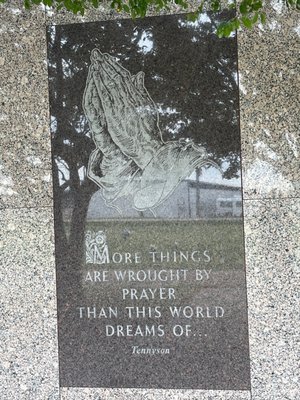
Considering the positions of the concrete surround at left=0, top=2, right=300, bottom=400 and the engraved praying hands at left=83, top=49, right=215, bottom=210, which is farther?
the engraved praying hands at left=83, top=49, right=215, bottom=210

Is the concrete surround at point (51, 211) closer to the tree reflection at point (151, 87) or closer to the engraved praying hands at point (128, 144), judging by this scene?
the tree reflection at point (151, 87)

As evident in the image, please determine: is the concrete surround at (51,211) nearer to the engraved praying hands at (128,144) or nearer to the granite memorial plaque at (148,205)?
the granite memorial plaque at (148,205)

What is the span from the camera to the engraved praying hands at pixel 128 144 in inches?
154

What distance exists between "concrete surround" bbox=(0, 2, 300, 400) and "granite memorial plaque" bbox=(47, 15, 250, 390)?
3.5 inches

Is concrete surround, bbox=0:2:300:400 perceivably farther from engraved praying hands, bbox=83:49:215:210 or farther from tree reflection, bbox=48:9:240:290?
engraved praying hands, bbox=83:49:215:210

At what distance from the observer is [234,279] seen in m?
3.85

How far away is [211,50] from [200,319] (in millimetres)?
2078

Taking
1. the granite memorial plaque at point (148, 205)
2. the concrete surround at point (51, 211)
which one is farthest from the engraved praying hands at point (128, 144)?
the concrete surround at point (51, 211)

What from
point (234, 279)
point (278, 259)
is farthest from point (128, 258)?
point (278, 259)

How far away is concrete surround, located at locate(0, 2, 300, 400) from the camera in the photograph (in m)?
3.81

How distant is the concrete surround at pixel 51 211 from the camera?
12.5ft

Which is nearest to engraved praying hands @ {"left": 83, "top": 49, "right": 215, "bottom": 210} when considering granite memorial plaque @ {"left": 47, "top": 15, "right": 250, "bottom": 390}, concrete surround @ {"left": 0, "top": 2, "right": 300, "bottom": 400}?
granite memorial plaque @ {"left": 47, "top": 15, "right": 250, "bottom": 390}

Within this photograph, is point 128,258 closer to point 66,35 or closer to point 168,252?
point 168,252

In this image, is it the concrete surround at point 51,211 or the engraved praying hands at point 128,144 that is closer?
the concrete surround at point 51,211
